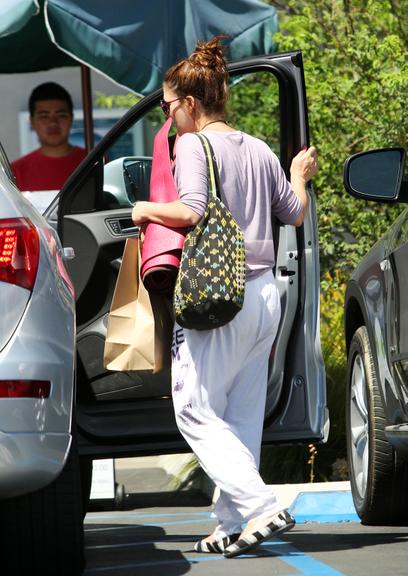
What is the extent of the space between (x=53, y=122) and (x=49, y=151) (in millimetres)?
186

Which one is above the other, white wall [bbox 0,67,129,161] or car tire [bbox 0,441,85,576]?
white wall [bbox 0,67,129,161]

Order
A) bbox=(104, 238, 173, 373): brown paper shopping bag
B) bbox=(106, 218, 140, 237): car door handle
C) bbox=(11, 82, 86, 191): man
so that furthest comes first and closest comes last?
bbox=(11, 82, 86, 191): man < bbox=(106, 218, 140, 237): car door handle < bbox=(104, 238, 173, 373): brown paper shopping bag

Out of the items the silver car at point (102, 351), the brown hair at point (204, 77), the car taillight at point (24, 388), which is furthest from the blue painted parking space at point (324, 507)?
the car taillight at point (24, 388)

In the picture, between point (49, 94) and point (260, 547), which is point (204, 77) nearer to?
point (260, 547)

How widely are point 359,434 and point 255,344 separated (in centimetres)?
118

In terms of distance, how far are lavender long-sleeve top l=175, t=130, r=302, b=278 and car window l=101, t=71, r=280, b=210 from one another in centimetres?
71

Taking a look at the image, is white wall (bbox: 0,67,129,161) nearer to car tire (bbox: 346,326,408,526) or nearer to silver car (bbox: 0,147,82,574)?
car tire (bbox: 346,326,408,526)

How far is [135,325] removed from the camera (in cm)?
492

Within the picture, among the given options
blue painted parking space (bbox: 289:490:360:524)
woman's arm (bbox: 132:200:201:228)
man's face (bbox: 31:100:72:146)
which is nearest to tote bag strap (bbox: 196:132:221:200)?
woman's arm (bbox: 132:200:201:228)

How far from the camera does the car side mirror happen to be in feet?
16.7

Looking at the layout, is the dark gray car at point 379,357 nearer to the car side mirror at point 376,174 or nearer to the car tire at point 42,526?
the car side mirror at point 376,174

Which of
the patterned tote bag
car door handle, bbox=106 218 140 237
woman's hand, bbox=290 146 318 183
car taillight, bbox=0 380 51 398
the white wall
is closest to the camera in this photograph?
car taillight, bbox=0 380 51 398

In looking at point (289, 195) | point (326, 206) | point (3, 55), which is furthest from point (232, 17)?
point (289, 195)

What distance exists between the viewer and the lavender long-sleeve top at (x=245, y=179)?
4773 millimetres
